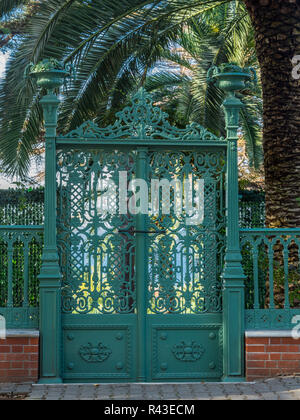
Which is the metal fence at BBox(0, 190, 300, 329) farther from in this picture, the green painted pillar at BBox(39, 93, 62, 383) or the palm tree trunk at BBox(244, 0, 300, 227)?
the palm tree trunk at BBox(244, 0, 300, 227)

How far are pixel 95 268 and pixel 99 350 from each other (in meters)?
0.77

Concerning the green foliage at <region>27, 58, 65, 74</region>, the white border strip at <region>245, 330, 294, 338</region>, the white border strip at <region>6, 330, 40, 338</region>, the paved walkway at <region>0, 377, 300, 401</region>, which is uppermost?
the green foliage at <region>27, 58, 65, 74</region>

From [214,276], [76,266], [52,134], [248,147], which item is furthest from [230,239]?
[248,147]

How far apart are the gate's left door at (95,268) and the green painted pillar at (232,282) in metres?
0.87

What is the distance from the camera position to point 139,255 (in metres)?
6.90

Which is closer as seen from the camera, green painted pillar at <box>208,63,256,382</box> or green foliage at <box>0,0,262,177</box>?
green painted pillar at <box>208,63,256,382</box>

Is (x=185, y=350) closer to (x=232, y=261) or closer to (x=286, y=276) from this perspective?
(x=232, y=261)

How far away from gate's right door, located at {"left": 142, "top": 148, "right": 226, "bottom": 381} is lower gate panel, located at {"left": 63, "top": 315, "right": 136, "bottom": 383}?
19cm

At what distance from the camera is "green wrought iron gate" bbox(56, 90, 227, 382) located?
22.5 feet

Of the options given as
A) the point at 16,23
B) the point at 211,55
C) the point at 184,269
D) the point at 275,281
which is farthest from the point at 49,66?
the point at 16,23

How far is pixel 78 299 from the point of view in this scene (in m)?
6.98

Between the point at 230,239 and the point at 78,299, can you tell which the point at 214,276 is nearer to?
the point at 230,239

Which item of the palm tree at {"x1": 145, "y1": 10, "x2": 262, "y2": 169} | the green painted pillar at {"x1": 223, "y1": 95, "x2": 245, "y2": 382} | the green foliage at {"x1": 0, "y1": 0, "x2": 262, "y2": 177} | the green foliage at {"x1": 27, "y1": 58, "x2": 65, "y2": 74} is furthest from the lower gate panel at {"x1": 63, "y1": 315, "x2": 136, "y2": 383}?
the palm tree at {"x1": 145, "y1": 10, "x2": 262, "y2": 169}

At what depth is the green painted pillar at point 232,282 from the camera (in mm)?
6789
